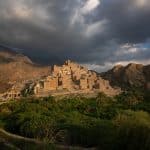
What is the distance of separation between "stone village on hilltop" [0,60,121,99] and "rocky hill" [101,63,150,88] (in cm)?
601

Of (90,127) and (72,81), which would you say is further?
(72,81)

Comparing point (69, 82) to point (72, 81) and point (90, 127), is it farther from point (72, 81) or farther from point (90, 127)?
point (90, 127)

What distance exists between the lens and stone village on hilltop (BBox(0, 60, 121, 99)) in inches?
6117

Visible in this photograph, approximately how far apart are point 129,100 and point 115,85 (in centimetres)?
10119

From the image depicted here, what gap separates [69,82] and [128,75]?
22934mm

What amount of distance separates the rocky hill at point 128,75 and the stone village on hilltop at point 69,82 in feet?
19.7

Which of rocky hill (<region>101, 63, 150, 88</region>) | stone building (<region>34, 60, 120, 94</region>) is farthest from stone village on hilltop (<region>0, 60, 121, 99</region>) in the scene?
rocky hill (<region>101, 63, 150, 88</region>)

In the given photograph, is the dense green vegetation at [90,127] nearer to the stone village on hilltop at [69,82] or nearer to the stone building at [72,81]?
the stone village on hilltop at [69,82]

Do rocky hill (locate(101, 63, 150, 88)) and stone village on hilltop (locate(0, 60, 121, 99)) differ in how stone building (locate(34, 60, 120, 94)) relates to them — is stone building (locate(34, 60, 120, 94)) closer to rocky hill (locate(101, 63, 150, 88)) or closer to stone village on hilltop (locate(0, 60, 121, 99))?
stone village on hilltop (locate(0, 60, 121, 99))

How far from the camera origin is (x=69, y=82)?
17275 centimetres

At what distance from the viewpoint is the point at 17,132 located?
1860 inches

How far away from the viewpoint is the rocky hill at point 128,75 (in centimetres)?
15848

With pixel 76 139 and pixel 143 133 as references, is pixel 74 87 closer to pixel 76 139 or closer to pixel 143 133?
pixel 76 139

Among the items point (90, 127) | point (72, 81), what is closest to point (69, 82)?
point (72, 81)
